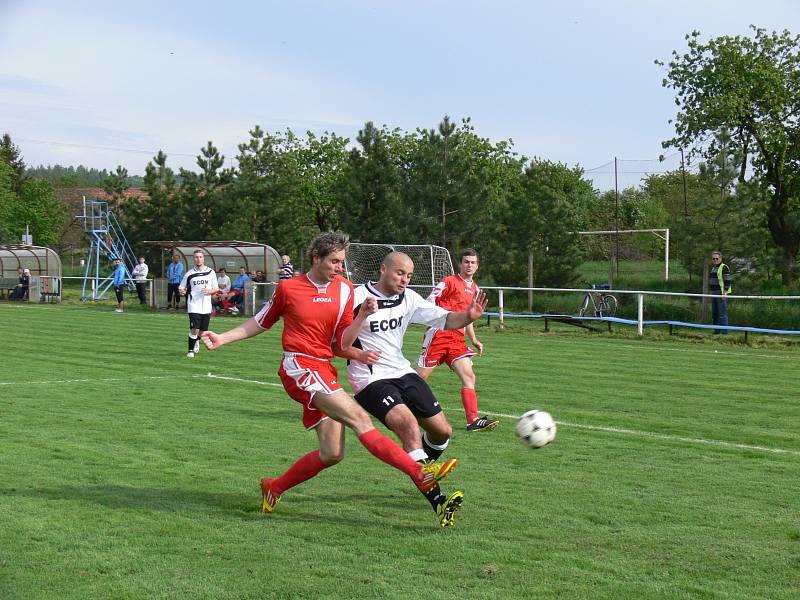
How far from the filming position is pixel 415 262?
31.6 metres

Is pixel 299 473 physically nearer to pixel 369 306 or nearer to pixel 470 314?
pixel 369 306

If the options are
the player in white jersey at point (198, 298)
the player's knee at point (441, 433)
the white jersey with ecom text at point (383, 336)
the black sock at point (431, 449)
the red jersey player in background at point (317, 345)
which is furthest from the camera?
the player in white jersey at point (198, 298)

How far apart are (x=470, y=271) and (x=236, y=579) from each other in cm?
658

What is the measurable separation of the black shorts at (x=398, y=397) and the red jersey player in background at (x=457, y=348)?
10.5ft

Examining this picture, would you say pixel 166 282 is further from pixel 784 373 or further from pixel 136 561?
pixel 136 561

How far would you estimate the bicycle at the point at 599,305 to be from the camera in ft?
87.1

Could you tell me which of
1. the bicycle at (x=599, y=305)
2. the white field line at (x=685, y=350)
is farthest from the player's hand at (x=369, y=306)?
the bicycle at (x=599, y=305)

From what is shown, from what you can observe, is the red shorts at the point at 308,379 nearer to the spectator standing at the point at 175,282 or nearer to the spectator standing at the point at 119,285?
the spectator standing at the point at 175,282

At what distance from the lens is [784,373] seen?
15875mm

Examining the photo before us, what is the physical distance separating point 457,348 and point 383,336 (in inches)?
150

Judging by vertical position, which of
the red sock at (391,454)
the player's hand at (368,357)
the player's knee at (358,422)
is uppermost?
the player's hand at (368,357)

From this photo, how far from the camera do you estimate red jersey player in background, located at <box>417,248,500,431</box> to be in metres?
10.3

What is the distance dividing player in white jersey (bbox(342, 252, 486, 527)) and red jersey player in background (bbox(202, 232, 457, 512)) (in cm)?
17

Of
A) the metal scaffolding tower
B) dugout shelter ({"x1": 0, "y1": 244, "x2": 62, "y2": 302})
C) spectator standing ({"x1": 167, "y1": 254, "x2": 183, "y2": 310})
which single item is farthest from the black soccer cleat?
dugout shelter ({"x1": 0, "y1": 244, "x2": 62, "y2": 302})
